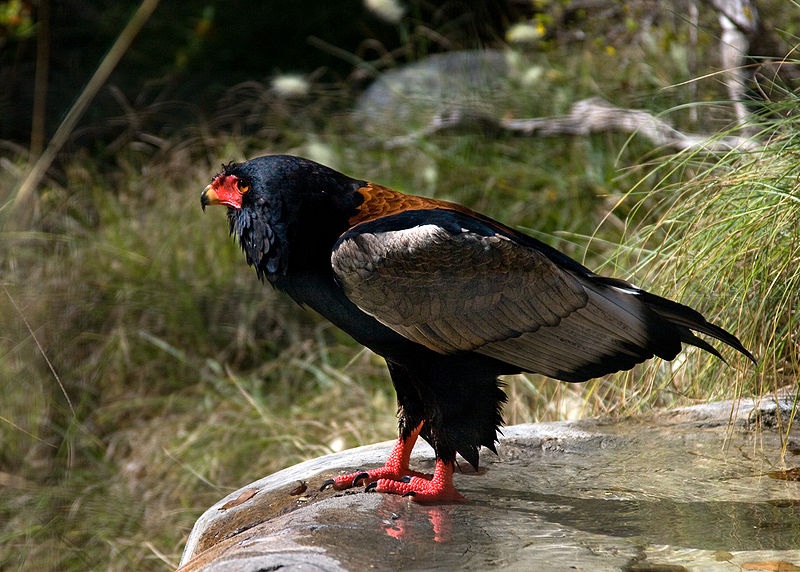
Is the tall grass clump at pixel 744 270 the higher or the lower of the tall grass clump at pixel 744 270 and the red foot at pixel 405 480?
the higher

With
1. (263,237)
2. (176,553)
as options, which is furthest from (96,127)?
(263,237)

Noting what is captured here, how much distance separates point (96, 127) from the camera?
24.3 feet

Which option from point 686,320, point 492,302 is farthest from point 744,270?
point 492,302

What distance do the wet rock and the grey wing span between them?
0.39 metres

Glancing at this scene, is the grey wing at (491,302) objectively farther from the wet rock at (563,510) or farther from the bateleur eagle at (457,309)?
the wet rock at (563,510)

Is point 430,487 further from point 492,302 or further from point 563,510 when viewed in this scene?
point 492,302

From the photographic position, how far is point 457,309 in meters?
2.83

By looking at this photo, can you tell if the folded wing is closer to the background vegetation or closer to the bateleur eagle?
the bateleur eagle

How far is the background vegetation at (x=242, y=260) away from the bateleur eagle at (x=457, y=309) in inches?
25.7

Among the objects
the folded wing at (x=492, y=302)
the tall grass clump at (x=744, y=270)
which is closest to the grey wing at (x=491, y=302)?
the folded wing at (x=492, y=302)

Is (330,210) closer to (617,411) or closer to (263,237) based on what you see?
(263,237)

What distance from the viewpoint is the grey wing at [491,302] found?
278 centimetres

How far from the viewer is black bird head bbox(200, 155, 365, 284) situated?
2.92m

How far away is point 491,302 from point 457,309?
102mm
